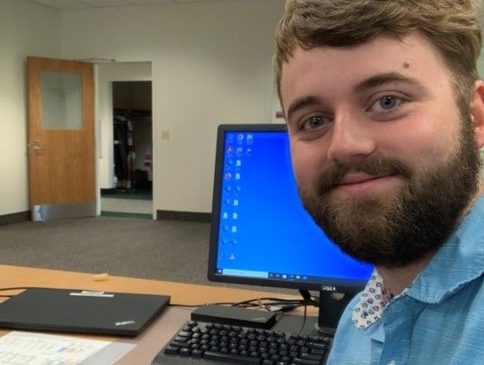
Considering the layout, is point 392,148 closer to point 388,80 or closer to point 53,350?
point 388,80

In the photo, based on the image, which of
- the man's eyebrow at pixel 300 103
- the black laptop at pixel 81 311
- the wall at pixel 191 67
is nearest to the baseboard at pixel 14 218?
the wall at pixel 191 67

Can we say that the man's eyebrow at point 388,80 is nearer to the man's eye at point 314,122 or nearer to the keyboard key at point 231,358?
the man's eye at point 314,122

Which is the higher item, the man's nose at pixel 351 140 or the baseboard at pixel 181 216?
the man's nose at pixel 351 140

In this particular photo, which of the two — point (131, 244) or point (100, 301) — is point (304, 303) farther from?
point (131, 244)

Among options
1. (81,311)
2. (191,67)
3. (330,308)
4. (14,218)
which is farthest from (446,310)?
(14,218)

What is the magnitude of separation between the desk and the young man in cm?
67

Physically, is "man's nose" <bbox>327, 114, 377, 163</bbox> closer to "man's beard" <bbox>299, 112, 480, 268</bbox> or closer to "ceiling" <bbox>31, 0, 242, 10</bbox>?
"man's beard" <bbox>299, 112, 480, 268</bbox>

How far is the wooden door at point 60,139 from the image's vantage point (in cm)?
634

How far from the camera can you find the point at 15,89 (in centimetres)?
620

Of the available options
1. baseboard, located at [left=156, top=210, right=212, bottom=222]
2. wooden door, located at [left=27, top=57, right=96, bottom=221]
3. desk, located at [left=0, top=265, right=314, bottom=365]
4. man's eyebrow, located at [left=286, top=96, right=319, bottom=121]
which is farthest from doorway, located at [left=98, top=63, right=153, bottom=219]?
man's eyebrow, located at [left=286, top=96, right=319, bottom=121]

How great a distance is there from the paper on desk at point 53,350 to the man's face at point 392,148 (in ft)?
2.19

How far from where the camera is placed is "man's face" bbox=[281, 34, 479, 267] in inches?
22.9

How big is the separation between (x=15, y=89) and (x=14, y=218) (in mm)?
1557

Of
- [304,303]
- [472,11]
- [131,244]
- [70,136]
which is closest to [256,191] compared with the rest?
[304,303]
